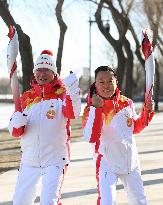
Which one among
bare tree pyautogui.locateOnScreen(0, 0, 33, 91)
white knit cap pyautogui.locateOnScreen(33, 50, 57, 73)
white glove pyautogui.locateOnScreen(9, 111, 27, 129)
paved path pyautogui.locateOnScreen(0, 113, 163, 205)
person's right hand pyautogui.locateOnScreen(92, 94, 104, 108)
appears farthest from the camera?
bare tree pyautogui.locateOnScreen(0, 0, 33, 91)

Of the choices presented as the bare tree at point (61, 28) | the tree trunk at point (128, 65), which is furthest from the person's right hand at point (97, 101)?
the tree trunk at point (128, 65)

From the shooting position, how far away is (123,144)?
16.2ft

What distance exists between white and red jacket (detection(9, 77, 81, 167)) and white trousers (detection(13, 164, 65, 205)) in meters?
0.06

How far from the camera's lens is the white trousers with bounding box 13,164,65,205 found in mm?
4828

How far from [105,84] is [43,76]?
65 centimetres

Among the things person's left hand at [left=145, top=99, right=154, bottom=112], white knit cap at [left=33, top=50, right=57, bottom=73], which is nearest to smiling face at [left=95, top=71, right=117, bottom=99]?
person's left hand at [left=145, top=99, right=154, bottom=112]

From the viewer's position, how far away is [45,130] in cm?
507

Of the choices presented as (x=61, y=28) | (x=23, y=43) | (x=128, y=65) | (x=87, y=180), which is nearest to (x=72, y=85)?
(x=87, y=180)

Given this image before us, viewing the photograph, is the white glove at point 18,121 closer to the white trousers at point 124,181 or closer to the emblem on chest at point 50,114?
the emblem on chest at point 50,114

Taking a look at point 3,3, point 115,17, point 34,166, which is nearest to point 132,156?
point 34,166

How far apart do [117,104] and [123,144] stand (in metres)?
0.36

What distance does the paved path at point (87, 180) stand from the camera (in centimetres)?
701

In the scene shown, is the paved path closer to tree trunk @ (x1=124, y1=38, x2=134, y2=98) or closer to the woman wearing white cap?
the woman wearing white cap

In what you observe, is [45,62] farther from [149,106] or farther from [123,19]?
[123,19]
